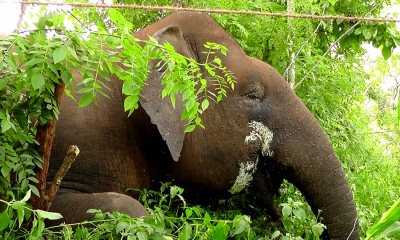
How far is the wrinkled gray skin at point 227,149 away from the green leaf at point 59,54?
57.8 inches

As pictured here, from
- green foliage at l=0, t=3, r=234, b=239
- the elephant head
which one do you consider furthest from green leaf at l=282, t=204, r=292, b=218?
the elephant head

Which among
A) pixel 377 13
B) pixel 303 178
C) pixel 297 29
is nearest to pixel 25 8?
pixel 303 178

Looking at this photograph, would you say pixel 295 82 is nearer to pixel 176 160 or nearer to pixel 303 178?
pixel 303 178

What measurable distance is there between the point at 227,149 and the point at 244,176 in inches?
8.4

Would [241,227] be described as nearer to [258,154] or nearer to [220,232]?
[220,232]

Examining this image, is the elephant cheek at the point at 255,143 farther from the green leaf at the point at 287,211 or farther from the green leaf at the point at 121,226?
the green leaf at the point at 121,226

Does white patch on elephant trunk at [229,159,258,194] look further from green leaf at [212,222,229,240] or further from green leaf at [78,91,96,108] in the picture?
green leaf at [78,91,96,108]

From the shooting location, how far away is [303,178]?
430 centimetres

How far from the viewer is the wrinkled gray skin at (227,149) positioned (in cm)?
406

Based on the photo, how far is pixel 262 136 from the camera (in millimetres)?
4277

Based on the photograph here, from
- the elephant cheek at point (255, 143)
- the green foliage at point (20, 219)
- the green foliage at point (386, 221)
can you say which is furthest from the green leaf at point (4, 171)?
the elephant cheek at point (255, 143)

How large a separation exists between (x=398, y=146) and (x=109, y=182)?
710 centimetres

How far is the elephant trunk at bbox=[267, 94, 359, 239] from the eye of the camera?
14.0ft

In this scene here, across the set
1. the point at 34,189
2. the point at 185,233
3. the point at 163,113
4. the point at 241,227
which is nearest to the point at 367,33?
the point at 163,113
